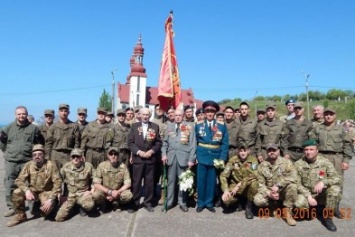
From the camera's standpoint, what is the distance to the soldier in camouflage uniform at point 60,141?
21.5 ft

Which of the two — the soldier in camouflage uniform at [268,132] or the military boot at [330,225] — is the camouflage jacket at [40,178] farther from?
the military boot at [330,225]

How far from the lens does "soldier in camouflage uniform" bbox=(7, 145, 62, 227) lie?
5424mm

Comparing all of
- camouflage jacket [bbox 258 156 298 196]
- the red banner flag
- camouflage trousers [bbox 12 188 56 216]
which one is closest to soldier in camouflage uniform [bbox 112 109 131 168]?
the red banner flag

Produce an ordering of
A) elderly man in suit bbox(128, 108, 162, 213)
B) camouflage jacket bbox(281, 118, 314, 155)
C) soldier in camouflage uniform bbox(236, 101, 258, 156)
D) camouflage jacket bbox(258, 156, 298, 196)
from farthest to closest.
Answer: soldier in camouflage uniform bbox(236, 101, 258, 156) < camouflage jacket bbox(281, 118, 314, 155) < elderly man in suit bbox(128, 108, 162, 213) < camouflage jacket bbox(258, 156, 298, 196)

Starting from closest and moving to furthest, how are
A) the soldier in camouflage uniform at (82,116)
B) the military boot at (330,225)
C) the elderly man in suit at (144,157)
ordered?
1. the military boot at (330,225)
2. the elderly man in suit at (144,157)
3. the soldier in camouflage uniform at (82,116)

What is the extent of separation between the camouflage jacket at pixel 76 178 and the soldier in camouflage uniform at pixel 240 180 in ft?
7.87

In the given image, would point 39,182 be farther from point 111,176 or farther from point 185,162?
point 185,162

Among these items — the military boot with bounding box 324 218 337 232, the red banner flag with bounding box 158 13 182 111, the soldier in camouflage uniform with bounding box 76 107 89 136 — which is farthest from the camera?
the red banner flag with bounding box 158 13 182 111

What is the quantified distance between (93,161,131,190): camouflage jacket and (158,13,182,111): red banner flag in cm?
256

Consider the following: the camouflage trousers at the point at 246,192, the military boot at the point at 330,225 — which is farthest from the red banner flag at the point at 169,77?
the military boot at the point at 330,225

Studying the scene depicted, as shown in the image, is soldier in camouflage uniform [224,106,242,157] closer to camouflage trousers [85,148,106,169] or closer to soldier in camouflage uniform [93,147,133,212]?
soldier in camouflage uniform [93,147,133,212]

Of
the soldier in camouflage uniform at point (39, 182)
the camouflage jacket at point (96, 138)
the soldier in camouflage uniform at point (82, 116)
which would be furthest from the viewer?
the soldier in camouflage uniform at point (82, 116)

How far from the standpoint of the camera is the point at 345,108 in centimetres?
6638

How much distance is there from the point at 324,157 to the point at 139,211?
3.49 metres
